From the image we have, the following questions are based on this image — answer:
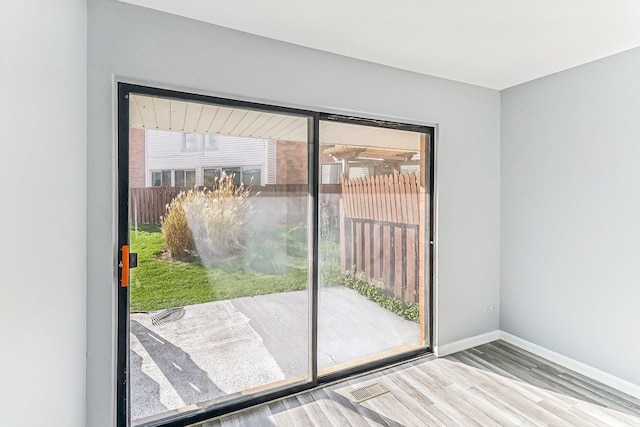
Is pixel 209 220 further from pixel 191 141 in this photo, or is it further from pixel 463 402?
pixel 463 402

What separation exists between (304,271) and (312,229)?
1.11 ft

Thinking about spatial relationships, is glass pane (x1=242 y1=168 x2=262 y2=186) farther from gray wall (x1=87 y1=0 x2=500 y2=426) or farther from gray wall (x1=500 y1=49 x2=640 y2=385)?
gray wall (x1=500 y1=49 x2=640 y2=385)

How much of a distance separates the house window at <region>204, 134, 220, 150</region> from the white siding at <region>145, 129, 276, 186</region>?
20mm

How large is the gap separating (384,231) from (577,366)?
2.04m

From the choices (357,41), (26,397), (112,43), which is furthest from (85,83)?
(357,41)

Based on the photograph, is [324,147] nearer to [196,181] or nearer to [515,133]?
[196,181]

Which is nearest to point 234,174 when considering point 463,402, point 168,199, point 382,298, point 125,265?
point 168,199

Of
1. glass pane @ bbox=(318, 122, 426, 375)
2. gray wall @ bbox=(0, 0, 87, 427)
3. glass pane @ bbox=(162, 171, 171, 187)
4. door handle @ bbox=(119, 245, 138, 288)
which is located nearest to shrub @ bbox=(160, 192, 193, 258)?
glass pane @ bbox=(162, 171, 171, 187)

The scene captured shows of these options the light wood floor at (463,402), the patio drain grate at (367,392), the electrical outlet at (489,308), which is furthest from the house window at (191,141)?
the electrical outlet at (489,308)

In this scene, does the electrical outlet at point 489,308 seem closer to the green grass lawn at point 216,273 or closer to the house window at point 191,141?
the green grass lawn at point 216,273

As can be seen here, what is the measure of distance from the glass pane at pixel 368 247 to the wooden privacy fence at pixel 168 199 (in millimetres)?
202

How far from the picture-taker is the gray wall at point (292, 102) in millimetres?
1851

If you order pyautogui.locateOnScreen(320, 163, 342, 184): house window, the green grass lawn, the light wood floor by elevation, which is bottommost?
the light wood floor

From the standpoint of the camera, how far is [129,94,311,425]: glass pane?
2070 mm
